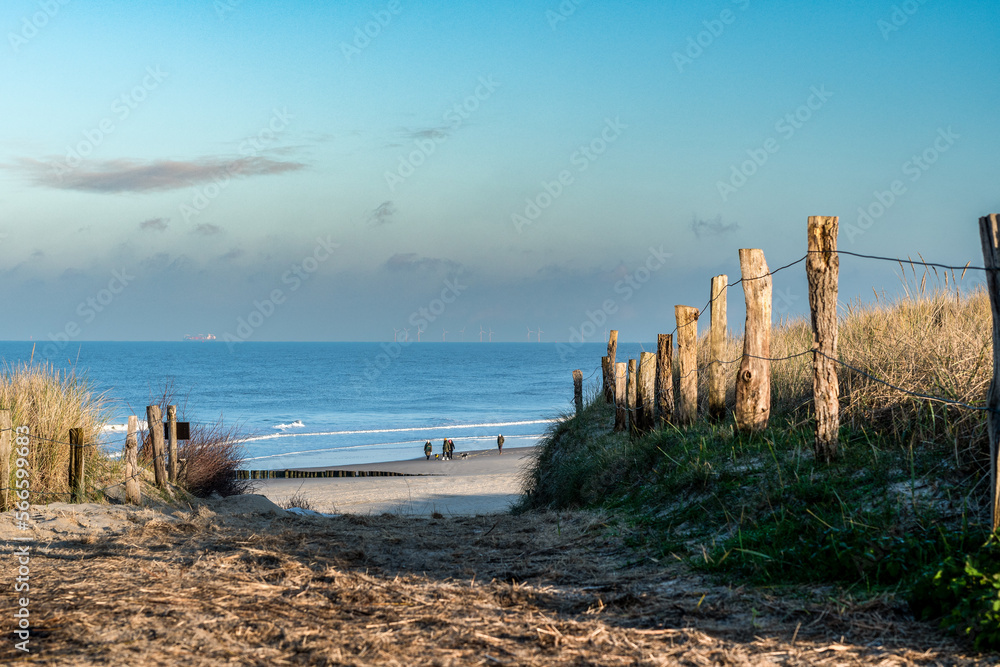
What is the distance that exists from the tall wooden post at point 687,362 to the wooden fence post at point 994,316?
553cm

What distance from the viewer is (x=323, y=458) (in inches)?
1451

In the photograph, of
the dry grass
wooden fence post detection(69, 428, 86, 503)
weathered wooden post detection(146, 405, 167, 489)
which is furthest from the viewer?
weathered wooden post detection(146, 405, 167, 489)

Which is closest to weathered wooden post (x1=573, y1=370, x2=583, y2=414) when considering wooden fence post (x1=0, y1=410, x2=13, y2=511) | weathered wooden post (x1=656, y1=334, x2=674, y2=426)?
weathered wooden post (x1=656, y1=334, x2=674, y2=426)

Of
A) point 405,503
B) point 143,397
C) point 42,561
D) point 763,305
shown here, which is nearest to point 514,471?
point 405,503

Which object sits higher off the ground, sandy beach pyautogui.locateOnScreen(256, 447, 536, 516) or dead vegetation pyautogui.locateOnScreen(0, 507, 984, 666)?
dead vegetation pyautogui.locateOnScreen(0, 507, 984, 666)

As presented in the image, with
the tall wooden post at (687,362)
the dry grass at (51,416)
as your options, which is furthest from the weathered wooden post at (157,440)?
the tall wooden post at (687,362)

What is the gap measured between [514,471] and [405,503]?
1098 cm

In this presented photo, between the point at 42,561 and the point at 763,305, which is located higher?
the point at 763,305

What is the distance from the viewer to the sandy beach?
17733 millimetres

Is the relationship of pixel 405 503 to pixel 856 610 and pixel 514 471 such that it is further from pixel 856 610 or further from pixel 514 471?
pixel 856 610

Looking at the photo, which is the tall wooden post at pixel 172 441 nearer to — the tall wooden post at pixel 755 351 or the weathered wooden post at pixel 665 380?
the weathered wooden post at pixel 665 380

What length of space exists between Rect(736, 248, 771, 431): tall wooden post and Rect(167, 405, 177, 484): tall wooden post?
308 inches

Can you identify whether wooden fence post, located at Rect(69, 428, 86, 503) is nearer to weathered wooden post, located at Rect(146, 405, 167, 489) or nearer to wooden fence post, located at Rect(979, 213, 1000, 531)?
weathered wooden post, located at Rect(146, 405, 167, 489)

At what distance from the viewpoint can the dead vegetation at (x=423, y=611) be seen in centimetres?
378
